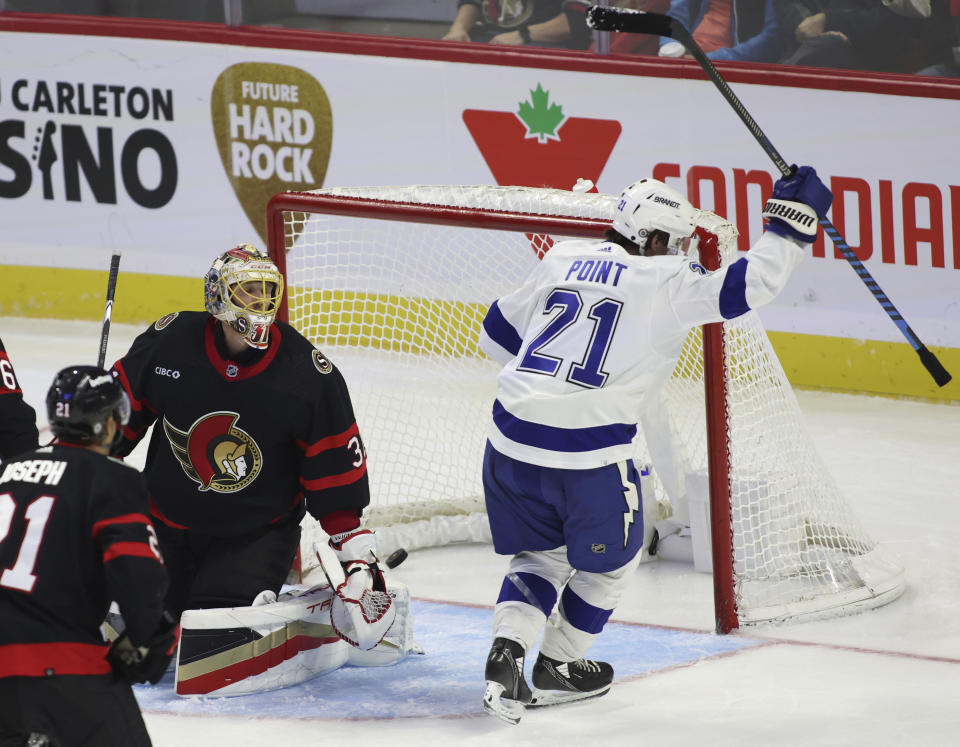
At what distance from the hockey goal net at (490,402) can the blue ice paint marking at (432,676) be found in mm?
214

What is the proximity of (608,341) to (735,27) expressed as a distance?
10.3ft

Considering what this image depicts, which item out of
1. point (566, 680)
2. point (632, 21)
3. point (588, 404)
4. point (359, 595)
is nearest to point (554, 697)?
point (566, 680)

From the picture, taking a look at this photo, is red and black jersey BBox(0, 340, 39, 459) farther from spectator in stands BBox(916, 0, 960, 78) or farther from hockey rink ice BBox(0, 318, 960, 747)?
spectator in stands BBox(916, 0, 960, 78)

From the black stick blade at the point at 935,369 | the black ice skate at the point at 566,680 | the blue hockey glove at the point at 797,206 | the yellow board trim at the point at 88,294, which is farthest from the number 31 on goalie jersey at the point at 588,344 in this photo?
the yellow board trim at the point at 88,294

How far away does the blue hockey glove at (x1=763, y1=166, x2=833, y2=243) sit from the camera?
3305 millimetres

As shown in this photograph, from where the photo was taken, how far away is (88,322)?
743cm

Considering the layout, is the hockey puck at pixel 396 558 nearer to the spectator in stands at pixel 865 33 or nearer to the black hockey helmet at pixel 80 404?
the black hockey helmet at pixel 80 404

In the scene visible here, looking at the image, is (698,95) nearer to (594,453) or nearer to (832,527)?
(832,527)

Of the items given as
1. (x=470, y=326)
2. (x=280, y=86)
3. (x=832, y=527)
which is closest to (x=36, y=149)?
(x=280, y=86)

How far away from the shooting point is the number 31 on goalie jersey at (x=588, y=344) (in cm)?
338

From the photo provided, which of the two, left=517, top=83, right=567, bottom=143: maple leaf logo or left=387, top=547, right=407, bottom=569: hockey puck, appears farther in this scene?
left=517, top=83, right=567, bottom=143: maple leaf logo

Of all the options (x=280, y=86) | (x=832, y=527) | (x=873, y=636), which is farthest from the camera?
(x=280, y=86)

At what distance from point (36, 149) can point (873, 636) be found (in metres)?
4.77

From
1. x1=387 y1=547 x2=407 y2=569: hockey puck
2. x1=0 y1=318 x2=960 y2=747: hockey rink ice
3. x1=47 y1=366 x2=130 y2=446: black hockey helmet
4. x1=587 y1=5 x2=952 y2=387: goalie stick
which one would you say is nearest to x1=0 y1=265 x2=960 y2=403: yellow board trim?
x1=387 y1=547 x2=407 y2=569: hockey puck
